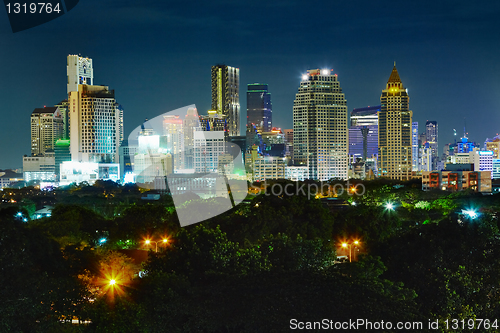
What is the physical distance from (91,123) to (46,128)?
24.6 m

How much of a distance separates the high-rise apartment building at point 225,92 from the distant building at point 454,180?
4860 centimetres

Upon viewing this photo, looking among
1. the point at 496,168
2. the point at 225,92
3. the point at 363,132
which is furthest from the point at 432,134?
the point at 225,92

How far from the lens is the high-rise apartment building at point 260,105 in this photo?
105 meters

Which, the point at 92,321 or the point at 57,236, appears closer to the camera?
the point at 92,321

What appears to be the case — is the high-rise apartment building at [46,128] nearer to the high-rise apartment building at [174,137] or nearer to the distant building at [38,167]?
the distant building at [38,167]

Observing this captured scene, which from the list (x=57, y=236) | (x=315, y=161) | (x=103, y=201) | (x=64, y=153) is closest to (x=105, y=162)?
(x=64, y=153)

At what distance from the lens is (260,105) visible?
105375 mm

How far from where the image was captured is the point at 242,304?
10.1 m

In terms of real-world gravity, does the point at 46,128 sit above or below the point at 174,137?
above

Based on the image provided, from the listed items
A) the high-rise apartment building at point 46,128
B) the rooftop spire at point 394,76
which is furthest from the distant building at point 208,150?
the high-rise apartment building at point 46,128

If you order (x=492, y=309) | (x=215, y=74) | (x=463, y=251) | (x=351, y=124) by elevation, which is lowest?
(x=492, y=309)

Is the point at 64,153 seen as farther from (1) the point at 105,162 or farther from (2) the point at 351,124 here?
(2) the point at 351,124

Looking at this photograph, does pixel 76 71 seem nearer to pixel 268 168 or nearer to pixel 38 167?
pixel 38 167

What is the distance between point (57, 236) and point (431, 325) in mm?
11328
